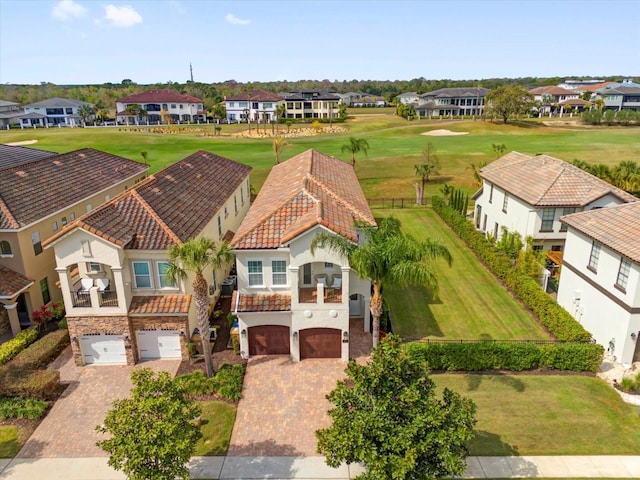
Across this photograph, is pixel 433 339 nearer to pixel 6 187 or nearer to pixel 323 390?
pixel 323 390

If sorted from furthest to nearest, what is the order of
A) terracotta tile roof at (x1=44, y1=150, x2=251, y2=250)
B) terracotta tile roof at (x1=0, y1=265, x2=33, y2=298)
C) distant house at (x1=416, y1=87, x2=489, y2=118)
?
distant house at (x1=416, y1=87, x2=489, y2=118)
terracotta tile roof at (x1=0, y1=265, x2=33, y2=298)
terracotta tile roof at (x1=44, y1=150, x2=251, y2=250)

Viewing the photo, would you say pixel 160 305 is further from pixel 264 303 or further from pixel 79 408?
pixel 79 408

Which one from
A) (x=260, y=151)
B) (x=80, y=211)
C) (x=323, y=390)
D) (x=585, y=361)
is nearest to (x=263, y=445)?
(x=323, y=390)

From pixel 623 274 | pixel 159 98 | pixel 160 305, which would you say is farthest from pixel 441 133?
pixel 160 305

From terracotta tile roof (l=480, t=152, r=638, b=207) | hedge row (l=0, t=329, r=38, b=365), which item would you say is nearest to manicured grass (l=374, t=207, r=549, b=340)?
terracotta tile roof (l=480, t=152, r=638, b=207)

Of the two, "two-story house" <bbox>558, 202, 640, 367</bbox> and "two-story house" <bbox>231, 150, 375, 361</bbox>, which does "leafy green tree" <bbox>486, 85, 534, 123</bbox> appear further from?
"two-story house" <bbox>231, 150, 375, 361</bbox>
